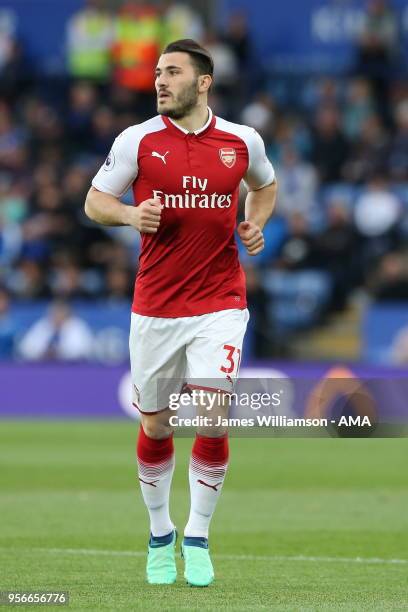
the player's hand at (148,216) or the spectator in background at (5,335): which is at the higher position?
the player's hand at (148,216)

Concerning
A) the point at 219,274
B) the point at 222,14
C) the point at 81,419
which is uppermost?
the point at 219,274

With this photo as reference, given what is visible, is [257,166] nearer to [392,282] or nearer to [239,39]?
[392,282]

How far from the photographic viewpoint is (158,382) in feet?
23.2

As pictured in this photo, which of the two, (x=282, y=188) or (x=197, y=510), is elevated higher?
(x=197, y=510)

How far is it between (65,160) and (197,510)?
17527mm

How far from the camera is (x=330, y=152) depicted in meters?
23.2

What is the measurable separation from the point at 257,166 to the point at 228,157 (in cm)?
25

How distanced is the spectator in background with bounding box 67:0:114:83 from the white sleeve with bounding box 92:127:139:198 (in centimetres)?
1836

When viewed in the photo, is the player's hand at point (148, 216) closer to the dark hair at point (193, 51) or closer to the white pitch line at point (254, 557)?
the dark hair at point (193, 51)

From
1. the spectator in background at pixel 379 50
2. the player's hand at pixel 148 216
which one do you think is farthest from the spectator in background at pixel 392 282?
the player's hand at pixel 148 216

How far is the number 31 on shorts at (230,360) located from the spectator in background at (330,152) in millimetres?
16448

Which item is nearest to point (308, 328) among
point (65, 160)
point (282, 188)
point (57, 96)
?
point (282, 188)

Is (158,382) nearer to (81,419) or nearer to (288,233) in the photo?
(81,419)

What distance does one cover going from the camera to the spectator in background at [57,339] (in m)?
19.3
